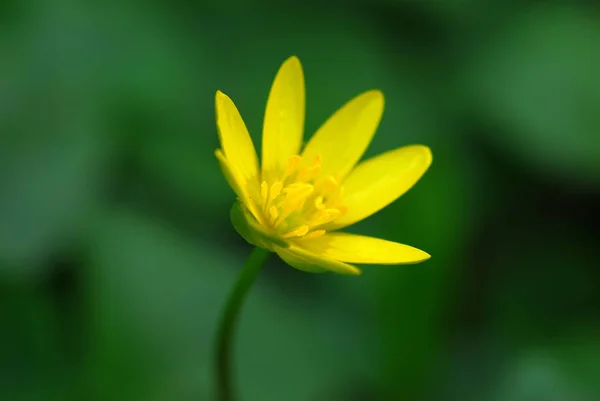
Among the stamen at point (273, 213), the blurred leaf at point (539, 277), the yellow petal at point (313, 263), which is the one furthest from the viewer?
the blurred leaf at point (539, 277)

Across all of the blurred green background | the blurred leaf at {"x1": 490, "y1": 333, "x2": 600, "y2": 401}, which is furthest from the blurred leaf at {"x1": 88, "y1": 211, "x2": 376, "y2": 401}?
the blurred leaf at {"x1": 490, "y1": 333, "x2": 600, "y2": 401}

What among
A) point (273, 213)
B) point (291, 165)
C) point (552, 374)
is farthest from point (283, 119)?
point (552, 374)

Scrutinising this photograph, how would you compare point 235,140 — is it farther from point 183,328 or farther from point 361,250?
point 183,328

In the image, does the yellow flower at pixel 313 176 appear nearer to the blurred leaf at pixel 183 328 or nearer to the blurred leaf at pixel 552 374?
the blurred leaf at pixel 183 328

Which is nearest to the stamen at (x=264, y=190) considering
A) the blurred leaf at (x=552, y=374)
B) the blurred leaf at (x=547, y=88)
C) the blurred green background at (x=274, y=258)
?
the blurred green background at (x=274, y=258)

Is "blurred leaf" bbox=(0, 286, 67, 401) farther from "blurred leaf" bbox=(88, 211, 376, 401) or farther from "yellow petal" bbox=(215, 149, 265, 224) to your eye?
"yellow petal" bbox=(215, 149, 265, 224)

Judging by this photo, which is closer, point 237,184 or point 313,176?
point 237,184

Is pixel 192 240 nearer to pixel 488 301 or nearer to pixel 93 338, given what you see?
pixel 93 338

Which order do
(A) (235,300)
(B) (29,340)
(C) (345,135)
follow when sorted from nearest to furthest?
(A) (235,300) → (C) (345,135) → (B) (29,340)
